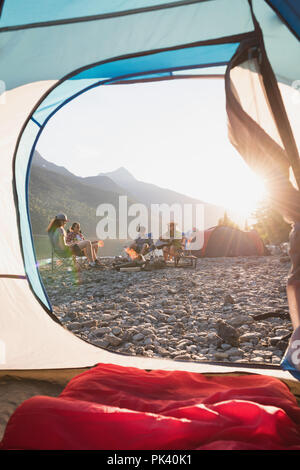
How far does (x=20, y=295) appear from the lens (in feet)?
8.66

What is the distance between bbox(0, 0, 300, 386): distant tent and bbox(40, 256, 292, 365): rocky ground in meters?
0.66

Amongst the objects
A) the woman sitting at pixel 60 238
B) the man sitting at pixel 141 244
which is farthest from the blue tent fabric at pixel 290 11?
the man sitting at pixel 141 244

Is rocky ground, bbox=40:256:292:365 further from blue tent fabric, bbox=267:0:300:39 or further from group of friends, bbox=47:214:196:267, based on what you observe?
blue tent fabric, bbox=267:0:300:39

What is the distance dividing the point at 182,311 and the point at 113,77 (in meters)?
3.17

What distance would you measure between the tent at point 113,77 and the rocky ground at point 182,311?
628 mm

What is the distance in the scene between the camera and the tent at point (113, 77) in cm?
203

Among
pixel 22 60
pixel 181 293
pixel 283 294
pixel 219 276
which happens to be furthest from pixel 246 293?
pixel 22 60

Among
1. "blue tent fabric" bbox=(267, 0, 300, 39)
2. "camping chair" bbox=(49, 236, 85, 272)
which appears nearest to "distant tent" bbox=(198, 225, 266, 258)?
"camping chair" bbox=(49, 236, 85, 272)

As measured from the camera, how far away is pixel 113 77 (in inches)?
102

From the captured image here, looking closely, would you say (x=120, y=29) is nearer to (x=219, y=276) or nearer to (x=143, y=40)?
(x=143, y=40)

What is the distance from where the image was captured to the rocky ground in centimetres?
299

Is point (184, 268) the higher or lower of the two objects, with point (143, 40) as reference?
lower

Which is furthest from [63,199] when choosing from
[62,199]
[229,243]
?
[229,243]
